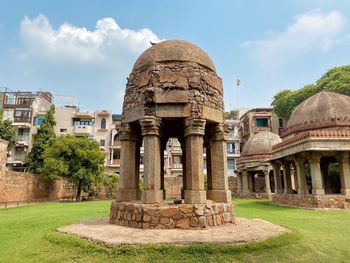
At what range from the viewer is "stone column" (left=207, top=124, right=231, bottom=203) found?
9005mm

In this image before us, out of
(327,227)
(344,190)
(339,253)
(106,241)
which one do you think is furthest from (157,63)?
(344,190)

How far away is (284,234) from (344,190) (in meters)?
13.8

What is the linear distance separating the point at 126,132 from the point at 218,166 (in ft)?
11.1

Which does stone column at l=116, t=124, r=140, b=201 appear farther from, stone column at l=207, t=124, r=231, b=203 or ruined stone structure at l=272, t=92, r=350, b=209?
ruined stone structure at l=272, t=92, r=350, b=209

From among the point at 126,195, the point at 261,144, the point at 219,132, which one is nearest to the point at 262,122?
the point at 261,144

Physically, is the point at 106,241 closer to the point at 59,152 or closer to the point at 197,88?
the point at 197,88

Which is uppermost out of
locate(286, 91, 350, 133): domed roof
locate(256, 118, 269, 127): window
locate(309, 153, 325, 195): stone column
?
locate(256, 118, 269, 127): window

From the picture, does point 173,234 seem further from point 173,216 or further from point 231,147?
point 231,147

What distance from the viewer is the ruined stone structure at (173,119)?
25.7 ft

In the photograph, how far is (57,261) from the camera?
5.38 m

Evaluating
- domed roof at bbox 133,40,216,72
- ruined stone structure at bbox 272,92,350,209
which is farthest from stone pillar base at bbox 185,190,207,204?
ruined stone structure at bbox 272,92,350,209

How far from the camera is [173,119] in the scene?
8602mm

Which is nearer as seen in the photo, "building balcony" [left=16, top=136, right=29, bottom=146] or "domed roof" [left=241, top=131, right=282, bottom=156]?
"domed roof" [left=241, top=131, right=282, bottom=156]

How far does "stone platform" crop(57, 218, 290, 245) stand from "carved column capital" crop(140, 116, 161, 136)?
2799 mm
